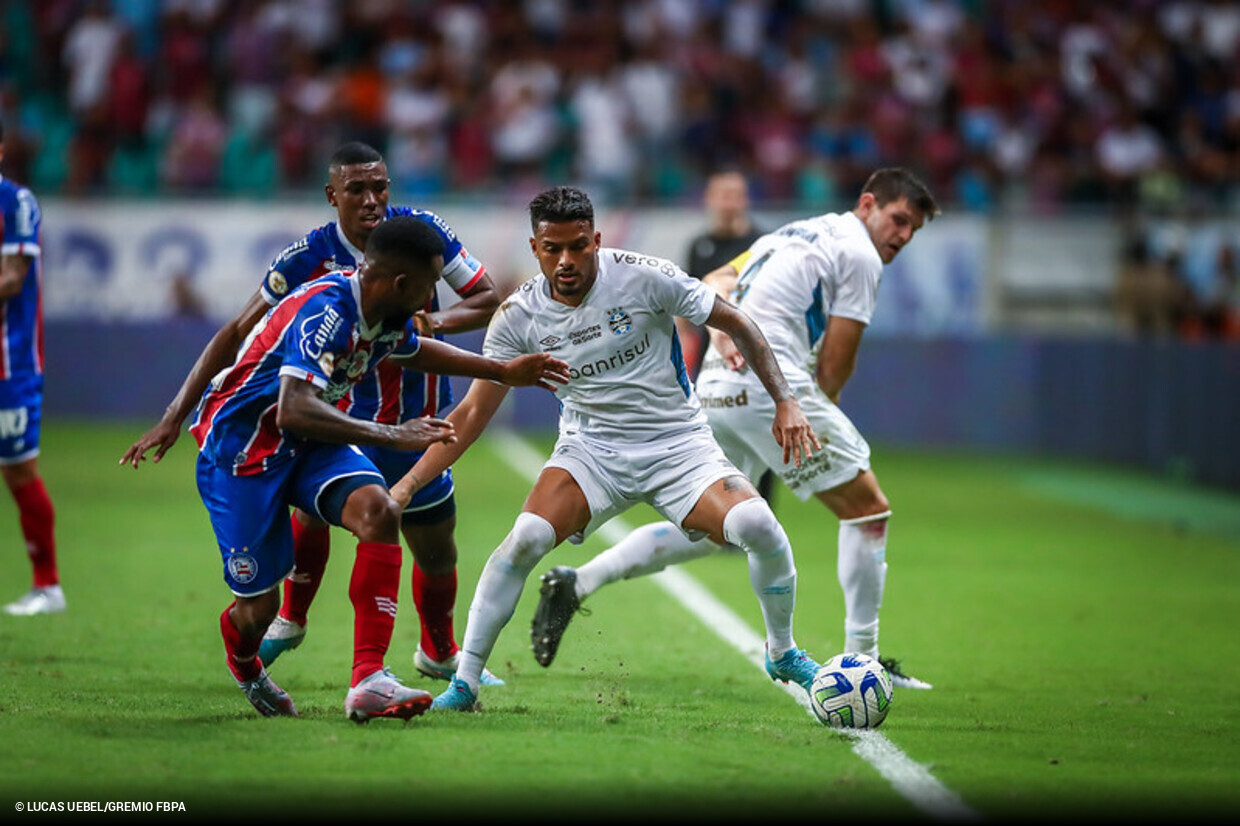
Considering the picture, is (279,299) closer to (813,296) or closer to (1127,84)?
(813,296)

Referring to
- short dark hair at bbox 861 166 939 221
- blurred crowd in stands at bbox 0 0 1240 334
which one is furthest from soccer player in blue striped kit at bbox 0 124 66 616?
blurred crowd in stands at bbox 0 0 1240 334

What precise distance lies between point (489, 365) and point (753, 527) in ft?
3.88

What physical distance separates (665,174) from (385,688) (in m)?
16.6

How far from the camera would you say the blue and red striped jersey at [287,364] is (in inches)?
239

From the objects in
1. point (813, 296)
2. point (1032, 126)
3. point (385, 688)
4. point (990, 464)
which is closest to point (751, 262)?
point (813, 296)

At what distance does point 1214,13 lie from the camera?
938 inches

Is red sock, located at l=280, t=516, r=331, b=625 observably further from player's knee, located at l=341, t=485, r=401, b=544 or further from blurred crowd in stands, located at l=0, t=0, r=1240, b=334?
blurred crowd in stands, located at l=0, t=0, r=1240, b=334

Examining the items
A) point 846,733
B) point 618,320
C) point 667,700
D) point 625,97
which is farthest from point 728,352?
point 625,97

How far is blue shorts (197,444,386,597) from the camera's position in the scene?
6301 mm

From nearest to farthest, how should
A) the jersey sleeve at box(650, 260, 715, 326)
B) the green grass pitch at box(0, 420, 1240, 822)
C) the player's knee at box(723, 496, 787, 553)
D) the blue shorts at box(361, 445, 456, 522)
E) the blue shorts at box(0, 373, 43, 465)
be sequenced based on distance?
the green grass pitch at box(0, 420, 1240, 822) → the player's knee at box(723, 496, 787, 553) → the jersey sleeve at box(650, 260, 715, 326) → the blue shorts at box(361, 445, 456, 522) → the blue shorts at box(0, 373, 43, 465)

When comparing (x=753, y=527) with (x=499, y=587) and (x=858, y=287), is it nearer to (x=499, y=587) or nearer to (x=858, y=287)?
(x=499, y=587)

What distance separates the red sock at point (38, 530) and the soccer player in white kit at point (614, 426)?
10.9 feet

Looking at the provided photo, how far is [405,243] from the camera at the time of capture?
602cm

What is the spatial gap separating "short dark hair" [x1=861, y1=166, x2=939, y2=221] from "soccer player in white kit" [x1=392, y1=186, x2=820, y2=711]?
4.75 feet
